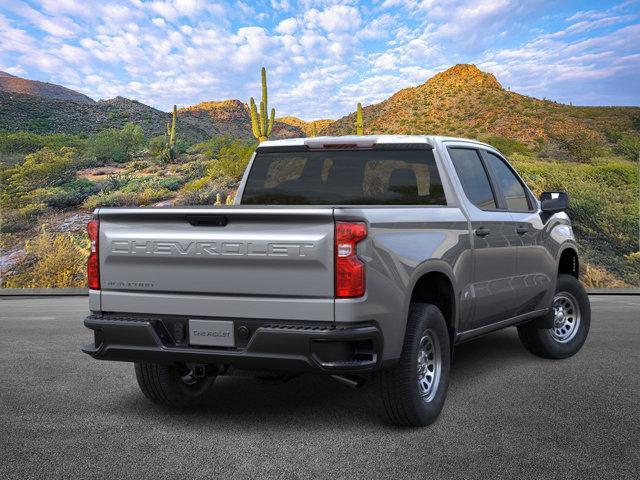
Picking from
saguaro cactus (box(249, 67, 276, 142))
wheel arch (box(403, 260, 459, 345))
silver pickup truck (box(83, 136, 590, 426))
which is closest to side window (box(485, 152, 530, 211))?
silver pickup truck (box(83, 136, 590, 426))

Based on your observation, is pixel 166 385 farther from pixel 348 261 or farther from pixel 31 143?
pixel 31 143

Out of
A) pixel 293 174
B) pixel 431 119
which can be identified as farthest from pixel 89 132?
pixel 293 174

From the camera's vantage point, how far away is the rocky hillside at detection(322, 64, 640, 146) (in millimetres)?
50625

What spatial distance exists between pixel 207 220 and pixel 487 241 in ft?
8.46

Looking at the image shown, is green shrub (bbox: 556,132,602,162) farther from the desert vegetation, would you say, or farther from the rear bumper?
the rear bumper

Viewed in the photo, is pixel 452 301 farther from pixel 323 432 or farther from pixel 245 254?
pixel 245 254

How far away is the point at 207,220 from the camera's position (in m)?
5.06

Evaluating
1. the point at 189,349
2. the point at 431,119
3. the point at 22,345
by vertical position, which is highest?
the point at 431,119

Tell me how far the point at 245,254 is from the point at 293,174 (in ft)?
6.66

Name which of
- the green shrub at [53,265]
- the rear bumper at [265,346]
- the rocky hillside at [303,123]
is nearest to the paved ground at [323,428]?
the rear bumper at [265,346]

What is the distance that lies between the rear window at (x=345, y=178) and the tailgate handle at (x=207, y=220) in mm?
1655

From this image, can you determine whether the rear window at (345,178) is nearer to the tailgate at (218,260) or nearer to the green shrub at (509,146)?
the tailgate at (218,260)

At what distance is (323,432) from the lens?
213 inches

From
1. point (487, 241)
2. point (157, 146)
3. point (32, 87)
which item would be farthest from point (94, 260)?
point (32, 87)
